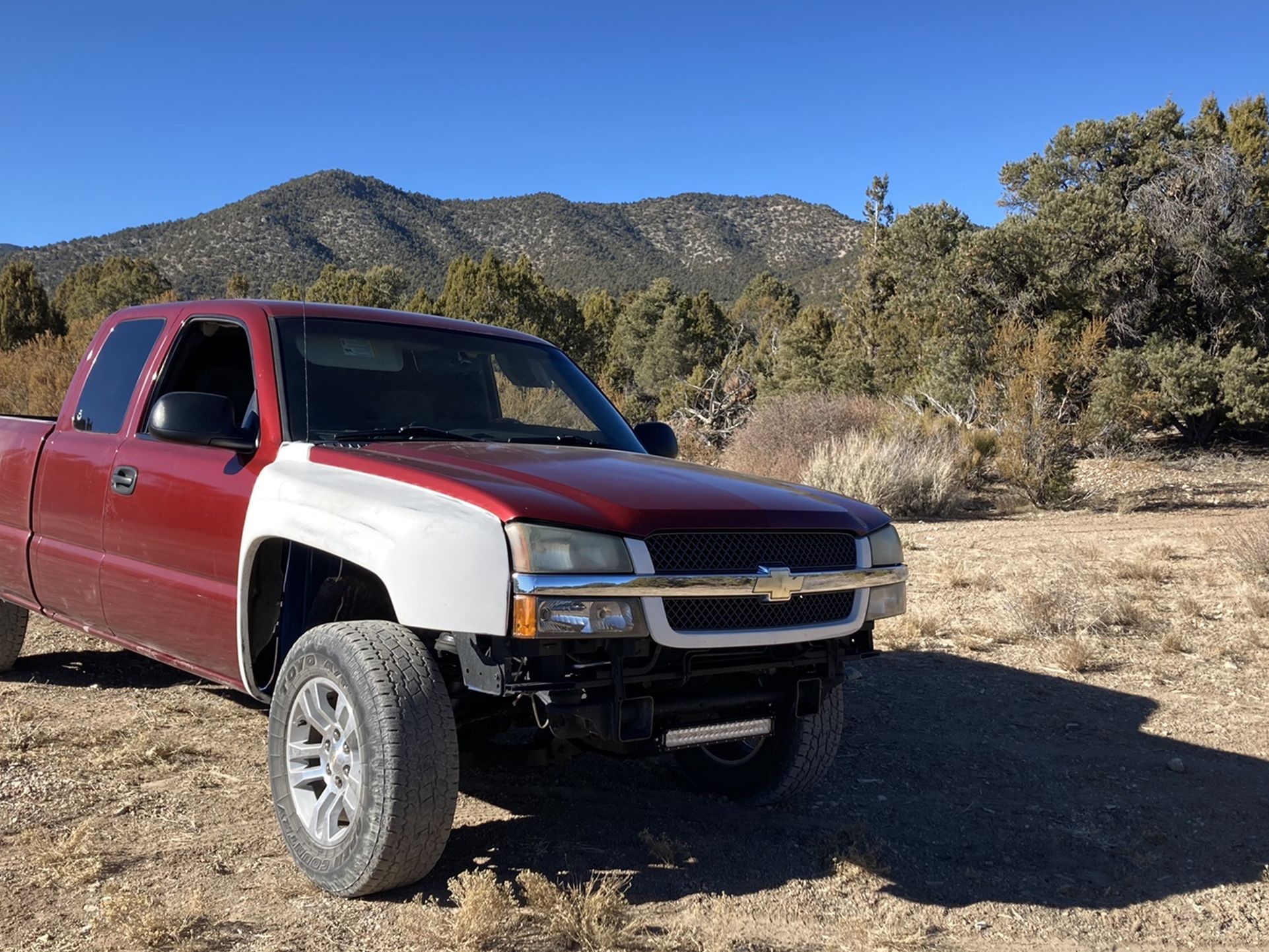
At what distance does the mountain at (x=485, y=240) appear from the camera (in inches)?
2854

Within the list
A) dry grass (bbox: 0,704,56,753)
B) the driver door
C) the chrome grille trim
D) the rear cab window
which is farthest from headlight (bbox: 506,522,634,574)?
dry grass (bbox: 0,704,56,753)

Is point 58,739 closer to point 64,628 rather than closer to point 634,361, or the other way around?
point 64,628

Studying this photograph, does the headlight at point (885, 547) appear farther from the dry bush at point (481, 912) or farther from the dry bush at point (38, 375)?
the dry bush at point (38, 375)

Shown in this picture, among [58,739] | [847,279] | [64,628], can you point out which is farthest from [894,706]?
[847,279]

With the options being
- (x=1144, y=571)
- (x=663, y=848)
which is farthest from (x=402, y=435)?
(x=1144, y=571)

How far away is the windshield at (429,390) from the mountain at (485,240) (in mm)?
64176

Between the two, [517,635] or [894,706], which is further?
[894,706]

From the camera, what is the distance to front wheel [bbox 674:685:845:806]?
13.9ft

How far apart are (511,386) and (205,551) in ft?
4.91

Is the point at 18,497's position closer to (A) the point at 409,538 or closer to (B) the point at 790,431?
(A) the point at 409,538

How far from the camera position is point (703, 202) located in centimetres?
9606

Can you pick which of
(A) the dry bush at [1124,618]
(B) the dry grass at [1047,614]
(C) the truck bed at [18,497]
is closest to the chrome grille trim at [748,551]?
(C) the truck bed at [18,497]

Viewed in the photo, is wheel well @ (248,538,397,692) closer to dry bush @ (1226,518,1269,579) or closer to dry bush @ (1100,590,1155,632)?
dry bush @ (1100,590,1155,632)

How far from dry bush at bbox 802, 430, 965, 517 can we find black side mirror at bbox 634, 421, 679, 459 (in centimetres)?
917
